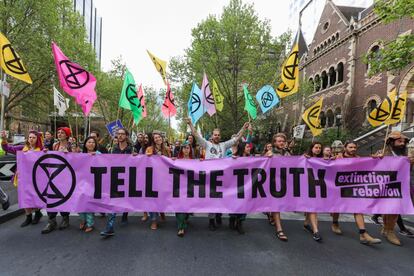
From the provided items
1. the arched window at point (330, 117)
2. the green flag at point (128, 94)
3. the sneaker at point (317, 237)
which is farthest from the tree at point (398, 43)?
the arched window at point (330, 117)

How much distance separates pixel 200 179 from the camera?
4508mm

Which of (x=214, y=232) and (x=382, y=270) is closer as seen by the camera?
(x=382, y=270)

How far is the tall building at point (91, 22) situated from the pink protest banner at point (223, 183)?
45600mm

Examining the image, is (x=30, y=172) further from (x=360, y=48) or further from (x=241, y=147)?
(x=360, y=48)

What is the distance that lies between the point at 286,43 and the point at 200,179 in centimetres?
1686

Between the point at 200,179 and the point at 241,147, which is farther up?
the point at 241,147

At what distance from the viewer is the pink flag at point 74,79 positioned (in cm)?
492

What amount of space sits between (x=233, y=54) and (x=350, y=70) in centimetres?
1102

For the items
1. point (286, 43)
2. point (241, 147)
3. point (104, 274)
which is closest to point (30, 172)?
point (104, 274)

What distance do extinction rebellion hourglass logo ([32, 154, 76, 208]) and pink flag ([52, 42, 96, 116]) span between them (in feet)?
4.08

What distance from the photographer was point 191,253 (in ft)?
12.3

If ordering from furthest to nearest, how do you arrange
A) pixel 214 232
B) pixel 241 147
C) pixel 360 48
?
pixel 360 48 → pixel 241 147 → pixel 214 232

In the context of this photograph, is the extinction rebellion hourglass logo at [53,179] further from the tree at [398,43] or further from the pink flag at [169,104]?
the tree at [398,43]

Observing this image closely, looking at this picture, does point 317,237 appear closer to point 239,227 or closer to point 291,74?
point 239,227
